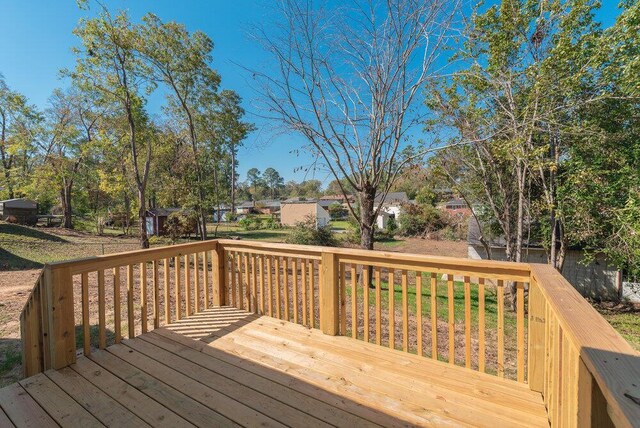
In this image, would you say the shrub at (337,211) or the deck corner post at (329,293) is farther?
the shrub at (337,211)

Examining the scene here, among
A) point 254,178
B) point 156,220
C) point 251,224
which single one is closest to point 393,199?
point 251,224

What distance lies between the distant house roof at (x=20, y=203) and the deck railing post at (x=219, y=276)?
2392 cm

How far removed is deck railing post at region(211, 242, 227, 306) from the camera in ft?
11.9

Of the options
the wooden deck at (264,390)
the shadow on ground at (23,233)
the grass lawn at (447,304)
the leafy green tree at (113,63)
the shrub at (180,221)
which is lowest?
the grass lawn at (447,304)

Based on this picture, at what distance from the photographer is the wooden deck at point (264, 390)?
5.63 ft

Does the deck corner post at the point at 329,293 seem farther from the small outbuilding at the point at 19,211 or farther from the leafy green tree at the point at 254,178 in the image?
the leafy green tree at the point at 254,178

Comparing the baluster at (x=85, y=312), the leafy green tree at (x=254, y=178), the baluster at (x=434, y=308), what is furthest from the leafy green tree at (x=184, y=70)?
the leafy green tree at (x=254, y=178)

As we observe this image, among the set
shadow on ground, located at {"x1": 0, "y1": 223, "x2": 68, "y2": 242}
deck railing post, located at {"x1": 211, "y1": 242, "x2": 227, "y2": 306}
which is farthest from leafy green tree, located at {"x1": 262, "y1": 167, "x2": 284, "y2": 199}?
deck railing post, located at {"x1": 211, "y1": 242, "x2": 227, "y2": 306}

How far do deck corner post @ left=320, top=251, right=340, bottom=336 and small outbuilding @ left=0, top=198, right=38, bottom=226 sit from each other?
81.1 feet

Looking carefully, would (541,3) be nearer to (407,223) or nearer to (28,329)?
(28,329)

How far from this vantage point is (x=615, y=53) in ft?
19.8

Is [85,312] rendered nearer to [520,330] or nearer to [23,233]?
[520,330]

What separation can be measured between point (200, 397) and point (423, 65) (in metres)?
6.02

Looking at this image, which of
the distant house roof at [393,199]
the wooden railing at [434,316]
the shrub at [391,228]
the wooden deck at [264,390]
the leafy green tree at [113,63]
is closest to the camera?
the wooden railing at [434,316]
